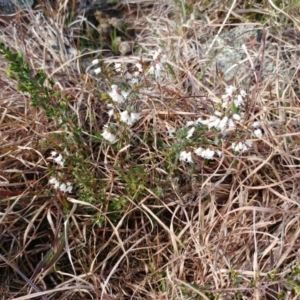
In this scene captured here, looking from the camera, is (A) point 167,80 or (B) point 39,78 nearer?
(B) point 39,78

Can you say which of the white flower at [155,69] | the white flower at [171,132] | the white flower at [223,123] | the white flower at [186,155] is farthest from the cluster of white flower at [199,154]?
the white flower at [155,69]

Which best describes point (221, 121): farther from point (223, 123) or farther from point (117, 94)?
point (117, 94)

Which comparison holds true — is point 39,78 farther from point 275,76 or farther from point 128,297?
point 275,76

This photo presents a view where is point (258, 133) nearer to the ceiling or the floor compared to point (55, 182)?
nearer to the ceiling

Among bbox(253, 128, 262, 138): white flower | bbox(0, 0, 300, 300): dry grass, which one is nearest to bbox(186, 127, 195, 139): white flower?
bbox(0, 0, 300, 300): dry grass

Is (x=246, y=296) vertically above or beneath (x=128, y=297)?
above

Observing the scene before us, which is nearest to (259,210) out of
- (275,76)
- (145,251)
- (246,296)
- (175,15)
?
(246,296)

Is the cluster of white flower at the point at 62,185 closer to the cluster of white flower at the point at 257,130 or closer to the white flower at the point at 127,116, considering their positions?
the white flower at the point at 127,116

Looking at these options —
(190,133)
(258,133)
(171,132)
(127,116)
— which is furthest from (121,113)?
(258,133)
